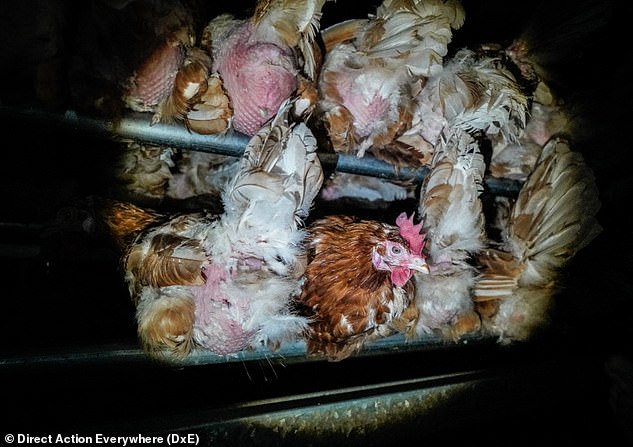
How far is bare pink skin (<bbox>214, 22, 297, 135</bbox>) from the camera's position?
3.50ft

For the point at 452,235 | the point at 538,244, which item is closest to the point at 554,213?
the point at 538,244

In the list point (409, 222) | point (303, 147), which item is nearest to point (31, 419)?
point (303, 147)

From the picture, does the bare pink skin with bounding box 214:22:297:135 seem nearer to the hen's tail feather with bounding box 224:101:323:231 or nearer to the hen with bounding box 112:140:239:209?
the hen's tail feather with bounding box 224:101:323:231

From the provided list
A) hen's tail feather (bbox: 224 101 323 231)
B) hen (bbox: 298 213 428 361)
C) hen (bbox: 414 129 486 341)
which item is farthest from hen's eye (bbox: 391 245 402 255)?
hen's tail feather (bbox: 224 101 323 231)

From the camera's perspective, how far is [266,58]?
42.1 inches

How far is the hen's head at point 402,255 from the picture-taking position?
47.2 inches

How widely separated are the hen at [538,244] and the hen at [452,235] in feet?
0.33

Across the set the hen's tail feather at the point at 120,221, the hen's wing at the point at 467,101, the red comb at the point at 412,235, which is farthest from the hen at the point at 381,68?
the hen's tail feather at the point at 120,221

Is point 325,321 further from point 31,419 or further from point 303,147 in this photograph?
point 31,419

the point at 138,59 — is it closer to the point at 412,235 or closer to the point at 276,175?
the point at 276,175

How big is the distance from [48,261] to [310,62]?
973mm

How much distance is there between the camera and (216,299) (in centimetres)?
108

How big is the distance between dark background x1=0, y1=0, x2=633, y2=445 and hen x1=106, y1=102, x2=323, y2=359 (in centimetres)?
16

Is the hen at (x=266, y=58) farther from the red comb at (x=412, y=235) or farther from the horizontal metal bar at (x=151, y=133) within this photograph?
the red comb at (x=412, y=235)
